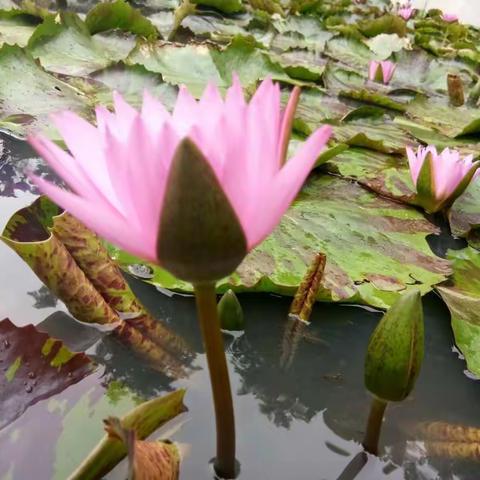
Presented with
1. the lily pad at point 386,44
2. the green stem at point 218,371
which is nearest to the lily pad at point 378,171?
the green stem at point 218,371

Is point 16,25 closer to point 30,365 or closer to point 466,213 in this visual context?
point 466,213

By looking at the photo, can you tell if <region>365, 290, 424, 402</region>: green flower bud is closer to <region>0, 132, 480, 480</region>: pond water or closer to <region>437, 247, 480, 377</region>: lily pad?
<region>0, 132, 480, 480</region>: pond water

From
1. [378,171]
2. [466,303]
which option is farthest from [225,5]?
[466,303]

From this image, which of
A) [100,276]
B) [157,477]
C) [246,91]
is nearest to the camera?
[157,477]

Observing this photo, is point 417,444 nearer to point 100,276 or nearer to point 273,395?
point 273,395

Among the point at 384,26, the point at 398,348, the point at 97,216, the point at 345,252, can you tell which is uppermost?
the point at 97,216

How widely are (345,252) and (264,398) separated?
40 cm

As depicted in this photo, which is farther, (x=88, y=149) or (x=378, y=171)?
(x=378, y=171)

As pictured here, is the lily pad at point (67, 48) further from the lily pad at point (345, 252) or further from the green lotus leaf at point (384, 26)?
the green lotus leaf at point (384, 26)

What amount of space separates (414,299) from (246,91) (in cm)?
127

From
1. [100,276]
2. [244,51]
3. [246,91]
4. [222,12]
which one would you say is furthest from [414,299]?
[222,12]

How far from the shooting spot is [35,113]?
4.53 ft

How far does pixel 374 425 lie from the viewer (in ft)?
2.10

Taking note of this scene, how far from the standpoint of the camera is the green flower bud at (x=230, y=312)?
802mm
